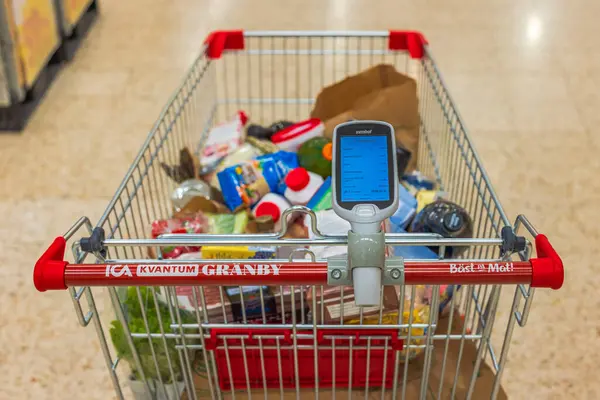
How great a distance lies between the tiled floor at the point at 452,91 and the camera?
1.82 meters

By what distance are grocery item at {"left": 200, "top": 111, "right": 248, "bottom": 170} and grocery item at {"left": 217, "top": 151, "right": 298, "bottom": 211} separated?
171mm

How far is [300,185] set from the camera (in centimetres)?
174

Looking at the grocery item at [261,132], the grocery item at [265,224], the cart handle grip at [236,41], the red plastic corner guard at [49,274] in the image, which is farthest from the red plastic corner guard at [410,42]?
the red plastic corner guard at [49,274]

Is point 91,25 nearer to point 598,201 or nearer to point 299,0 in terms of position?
point 299,0

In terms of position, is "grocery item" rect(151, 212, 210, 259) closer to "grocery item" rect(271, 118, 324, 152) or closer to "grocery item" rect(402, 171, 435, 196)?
"grocery item" rect(271, 118, 324, 152)

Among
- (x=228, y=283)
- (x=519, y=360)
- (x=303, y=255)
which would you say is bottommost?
(x=519, y=360)

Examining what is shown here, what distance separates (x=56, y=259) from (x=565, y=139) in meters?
2.35

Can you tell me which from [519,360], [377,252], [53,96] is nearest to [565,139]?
[519,360]

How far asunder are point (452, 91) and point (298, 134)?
1461 mm

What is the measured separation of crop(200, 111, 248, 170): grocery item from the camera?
2.00m

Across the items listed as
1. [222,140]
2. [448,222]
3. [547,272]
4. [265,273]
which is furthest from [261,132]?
[547,272]

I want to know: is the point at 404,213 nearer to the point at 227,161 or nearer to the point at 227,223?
the point at 227,223

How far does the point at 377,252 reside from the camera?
96 centimetres

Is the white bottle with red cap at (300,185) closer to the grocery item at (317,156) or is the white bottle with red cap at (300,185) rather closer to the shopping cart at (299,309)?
the grocery item at (317,156)
